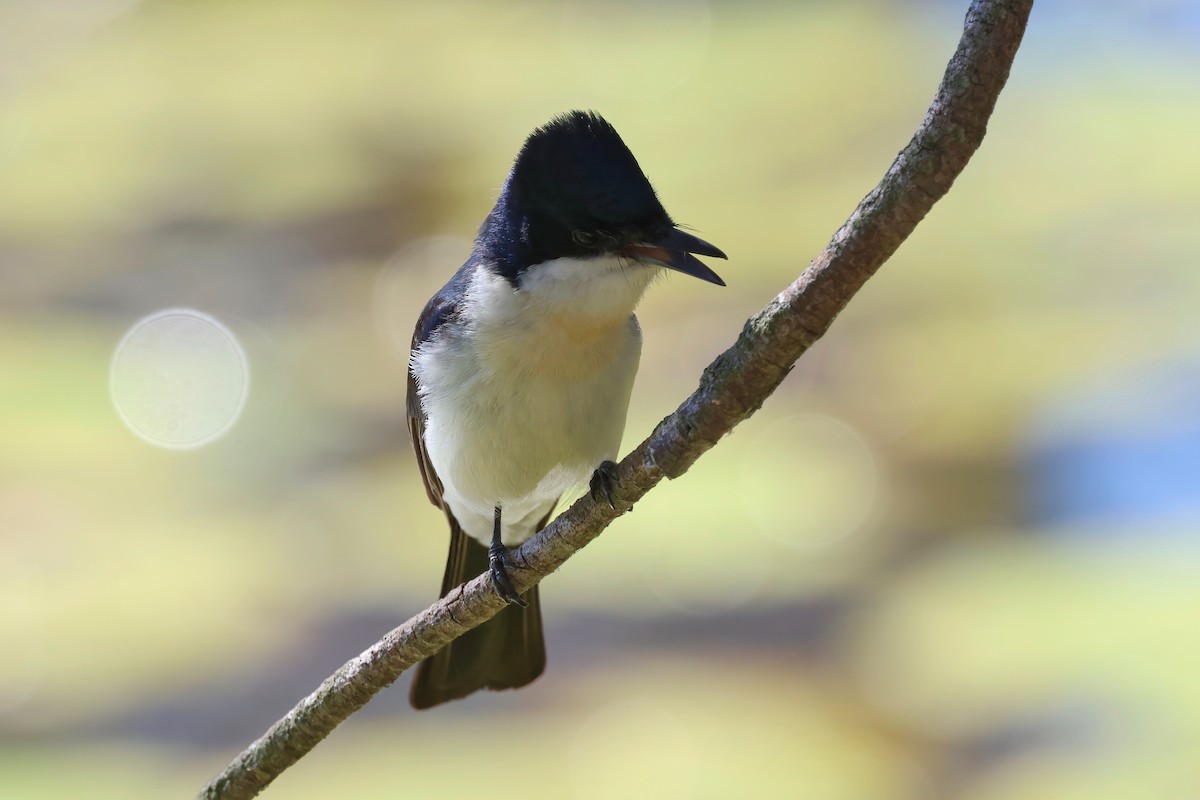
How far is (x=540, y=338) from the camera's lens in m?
2.70

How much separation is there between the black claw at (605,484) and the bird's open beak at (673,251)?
395 millimetres

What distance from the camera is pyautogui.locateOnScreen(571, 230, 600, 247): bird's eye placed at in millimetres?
2541

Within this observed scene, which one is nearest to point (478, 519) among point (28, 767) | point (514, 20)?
point (28, 767)

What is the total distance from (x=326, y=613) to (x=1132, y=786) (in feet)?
12.7

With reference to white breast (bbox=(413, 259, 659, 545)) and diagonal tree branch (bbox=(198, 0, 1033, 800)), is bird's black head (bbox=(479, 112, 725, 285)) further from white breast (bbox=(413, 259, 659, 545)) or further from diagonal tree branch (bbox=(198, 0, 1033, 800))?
diagonal tree branch (bbox=(198, 0, 1033, 800))

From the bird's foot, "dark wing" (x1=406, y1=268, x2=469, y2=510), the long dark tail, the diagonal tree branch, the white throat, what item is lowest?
the diagonal tree branch

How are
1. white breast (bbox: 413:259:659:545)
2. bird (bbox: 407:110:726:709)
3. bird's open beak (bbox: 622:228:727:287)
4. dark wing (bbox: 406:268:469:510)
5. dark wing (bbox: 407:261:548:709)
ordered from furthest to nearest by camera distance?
dark wing (bbox: 407:261:548:709)
dark wing (bbox: 406:268:469:510)
white breast (bbox: 413:259:659:545)
bird (bbox: 407:110:726:709)
bird's open beak (bbox: 622:228:727:287)

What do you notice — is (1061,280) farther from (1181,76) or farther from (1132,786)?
(1132,786)

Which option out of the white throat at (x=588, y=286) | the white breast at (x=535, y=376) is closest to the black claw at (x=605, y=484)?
the white breast at (x=535, y=376)

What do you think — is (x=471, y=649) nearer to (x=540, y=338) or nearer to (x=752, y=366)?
(x=540, y=338)

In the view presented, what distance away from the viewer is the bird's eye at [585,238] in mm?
2541

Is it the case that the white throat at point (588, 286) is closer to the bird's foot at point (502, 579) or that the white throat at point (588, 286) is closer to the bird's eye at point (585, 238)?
the bird's eye at point (585, 238)

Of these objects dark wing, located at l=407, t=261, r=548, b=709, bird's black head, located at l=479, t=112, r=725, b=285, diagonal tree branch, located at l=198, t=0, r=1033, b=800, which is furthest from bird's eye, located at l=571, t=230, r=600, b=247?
dark wing, located at l=407, t=261, r=548, b=709

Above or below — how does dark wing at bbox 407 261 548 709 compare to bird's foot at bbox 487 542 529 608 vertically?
above
